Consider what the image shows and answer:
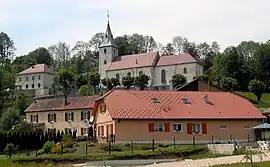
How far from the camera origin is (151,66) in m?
121

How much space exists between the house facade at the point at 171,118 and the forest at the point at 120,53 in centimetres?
2471

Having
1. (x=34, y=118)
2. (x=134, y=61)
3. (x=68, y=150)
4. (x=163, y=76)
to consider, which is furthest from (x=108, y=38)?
(x=68, y=150)

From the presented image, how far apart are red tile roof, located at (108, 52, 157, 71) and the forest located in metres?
6.51

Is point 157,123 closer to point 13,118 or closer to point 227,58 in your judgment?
point 13,118

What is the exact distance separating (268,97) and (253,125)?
2008 inches

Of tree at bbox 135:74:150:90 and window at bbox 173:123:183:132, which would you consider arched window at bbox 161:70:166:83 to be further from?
window at bbox 173:123:183:132

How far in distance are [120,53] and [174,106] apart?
90.1 meters

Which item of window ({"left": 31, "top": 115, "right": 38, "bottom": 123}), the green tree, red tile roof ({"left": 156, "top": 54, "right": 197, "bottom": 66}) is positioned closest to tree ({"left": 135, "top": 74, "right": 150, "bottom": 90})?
red tile roof ({"left": 156, "top": 54, "right": 197, "bottom": 66})

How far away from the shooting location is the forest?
317 feet

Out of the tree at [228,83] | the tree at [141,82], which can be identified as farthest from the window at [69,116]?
the tree at [228,83]

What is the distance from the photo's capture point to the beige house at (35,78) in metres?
125

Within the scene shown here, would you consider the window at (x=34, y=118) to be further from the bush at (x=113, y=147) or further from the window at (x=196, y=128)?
the bush at (x=113, y=147)

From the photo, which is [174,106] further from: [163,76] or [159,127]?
[163,76]

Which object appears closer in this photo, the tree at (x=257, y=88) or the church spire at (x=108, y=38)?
the tree at (x=257, y=88)
